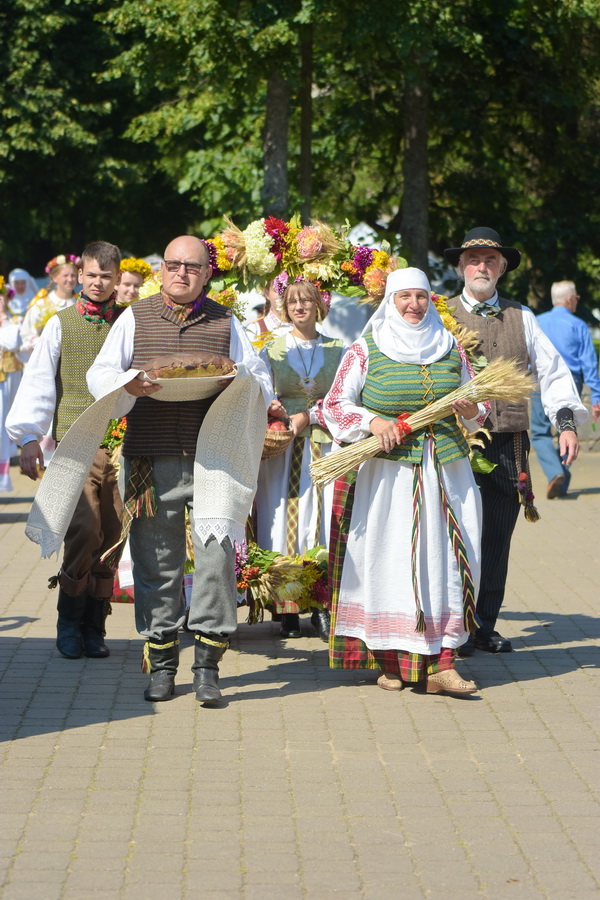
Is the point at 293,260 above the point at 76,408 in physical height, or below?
above

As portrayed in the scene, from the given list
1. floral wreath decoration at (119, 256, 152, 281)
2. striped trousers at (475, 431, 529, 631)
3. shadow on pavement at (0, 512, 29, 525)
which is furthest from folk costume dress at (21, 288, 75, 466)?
striped trousers at (475, 431, 529, 631)

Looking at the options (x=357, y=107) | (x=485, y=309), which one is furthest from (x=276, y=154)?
(x=485, y=309)

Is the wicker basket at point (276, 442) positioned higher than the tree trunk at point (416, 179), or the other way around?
the tree trunk at point (416, 179)

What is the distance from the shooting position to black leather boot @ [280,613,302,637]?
24.6 ft

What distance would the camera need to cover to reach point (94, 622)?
6.97 metres

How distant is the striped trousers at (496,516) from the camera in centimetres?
712

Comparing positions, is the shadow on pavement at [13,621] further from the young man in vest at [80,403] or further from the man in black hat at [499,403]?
the man in black hat at [499,403]

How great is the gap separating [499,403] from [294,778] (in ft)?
9.00

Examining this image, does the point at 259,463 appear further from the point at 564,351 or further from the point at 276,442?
the point at 564,351

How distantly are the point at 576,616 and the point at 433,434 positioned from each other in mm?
2288

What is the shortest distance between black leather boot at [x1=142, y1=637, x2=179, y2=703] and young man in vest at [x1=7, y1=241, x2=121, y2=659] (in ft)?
2.54

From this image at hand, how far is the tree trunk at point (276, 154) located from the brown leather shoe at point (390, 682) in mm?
10635

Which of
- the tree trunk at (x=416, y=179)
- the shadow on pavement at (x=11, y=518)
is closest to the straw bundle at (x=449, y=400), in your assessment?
the shadow on pavement at (x=11, y=518)

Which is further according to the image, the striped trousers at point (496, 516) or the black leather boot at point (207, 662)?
the striped trousers at point (496, 516)
